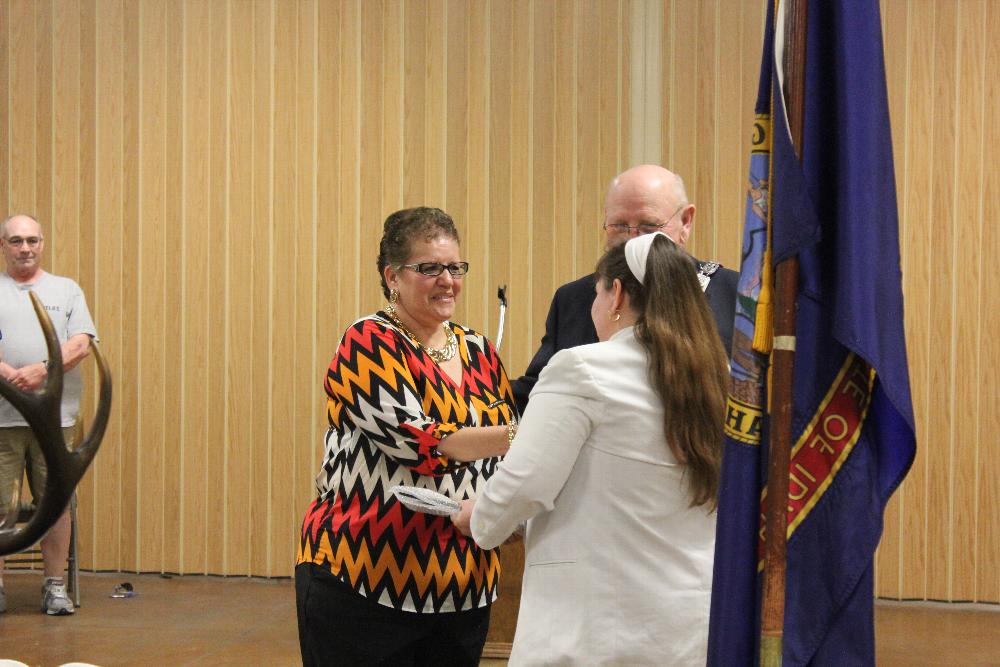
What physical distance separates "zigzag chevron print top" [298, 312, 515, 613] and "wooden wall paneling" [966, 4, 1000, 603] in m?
3.97

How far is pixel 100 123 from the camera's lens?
649cm

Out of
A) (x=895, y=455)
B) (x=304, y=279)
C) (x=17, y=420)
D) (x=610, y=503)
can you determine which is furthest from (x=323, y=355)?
(x=895, y=455)

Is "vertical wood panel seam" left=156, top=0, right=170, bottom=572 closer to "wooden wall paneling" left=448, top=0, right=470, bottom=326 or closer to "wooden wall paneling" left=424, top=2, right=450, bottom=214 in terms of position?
"wooden wall paneling" left=424, top=2, right=450, bottom=214

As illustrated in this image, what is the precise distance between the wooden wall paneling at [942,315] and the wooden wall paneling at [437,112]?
95.3 inches

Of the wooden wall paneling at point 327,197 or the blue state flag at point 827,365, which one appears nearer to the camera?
the blue state flag at point 827,365

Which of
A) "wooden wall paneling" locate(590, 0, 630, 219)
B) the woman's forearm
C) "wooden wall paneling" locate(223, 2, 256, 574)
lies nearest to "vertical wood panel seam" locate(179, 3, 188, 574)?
"wooden wall paneling" locate(223, 2, 256, 574)

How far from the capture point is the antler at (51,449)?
1.68m

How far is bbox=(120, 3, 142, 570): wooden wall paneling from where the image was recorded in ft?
21.1

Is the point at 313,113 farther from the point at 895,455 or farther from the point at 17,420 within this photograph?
the point at 895,455

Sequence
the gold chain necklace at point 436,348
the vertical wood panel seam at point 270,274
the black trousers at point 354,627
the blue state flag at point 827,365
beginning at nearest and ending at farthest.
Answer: the blue state flag at point 827,365, the black trousers at point 354,627, the gold chain necklace at point 436,348, the vertical wood panel seam at point 270,274

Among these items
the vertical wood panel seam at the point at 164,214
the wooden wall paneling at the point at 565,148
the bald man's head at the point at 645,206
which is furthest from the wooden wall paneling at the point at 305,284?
the bald man's head at the point at 645,206

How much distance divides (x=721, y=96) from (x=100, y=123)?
3.37 metres

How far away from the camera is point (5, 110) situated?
656cm

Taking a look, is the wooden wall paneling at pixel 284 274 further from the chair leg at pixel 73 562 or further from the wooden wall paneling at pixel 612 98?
the wooden wall paneling at pixel 612 98
